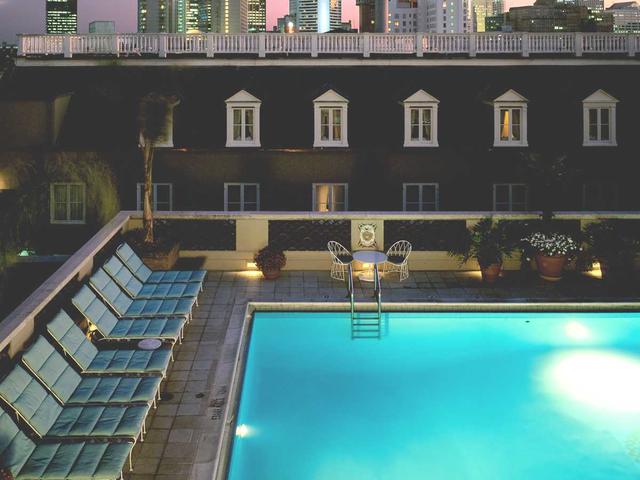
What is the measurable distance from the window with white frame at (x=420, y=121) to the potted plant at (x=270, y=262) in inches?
305

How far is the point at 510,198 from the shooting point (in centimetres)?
2156

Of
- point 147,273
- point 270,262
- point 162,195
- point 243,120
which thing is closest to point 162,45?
point 243,120

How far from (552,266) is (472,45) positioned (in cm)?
1222

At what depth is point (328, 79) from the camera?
2255cm

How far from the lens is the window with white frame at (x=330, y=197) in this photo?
21031mm

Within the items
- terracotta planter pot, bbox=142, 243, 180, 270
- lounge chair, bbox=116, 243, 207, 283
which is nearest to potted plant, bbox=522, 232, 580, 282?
lounge chair, bbox=116, 243, 207, 283

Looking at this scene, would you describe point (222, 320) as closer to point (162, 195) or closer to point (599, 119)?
point (162, 195)

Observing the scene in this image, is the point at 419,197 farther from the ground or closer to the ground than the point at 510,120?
closer to the ground

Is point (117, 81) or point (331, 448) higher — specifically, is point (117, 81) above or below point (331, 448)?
above

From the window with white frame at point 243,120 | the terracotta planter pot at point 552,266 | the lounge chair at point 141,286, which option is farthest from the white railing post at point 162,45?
the terracotta planter pot at point 552,266

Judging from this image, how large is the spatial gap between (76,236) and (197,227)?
6992 mm

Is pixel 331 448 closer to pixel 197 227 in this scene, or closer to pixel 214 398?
pixel 214 398

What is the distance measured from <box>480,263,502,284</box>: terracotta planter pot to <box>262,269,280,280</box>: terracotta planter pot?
4855 millimetres

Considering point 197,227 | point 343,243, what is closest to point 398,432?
point 343,243
